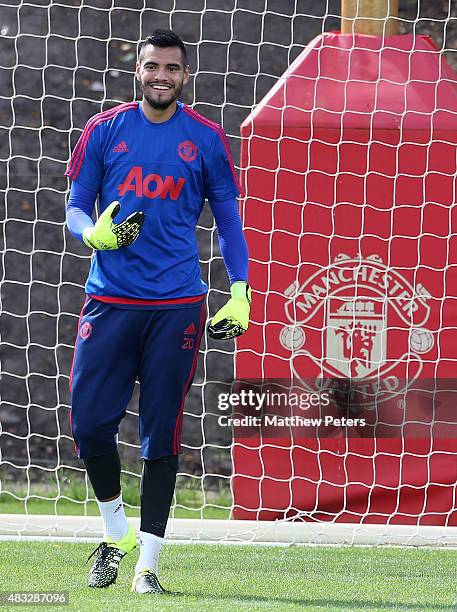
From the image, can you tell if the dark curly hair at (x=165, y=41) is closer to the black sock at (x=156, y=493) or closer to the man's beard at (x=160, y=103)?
the man's beard at (x=160, y=103)

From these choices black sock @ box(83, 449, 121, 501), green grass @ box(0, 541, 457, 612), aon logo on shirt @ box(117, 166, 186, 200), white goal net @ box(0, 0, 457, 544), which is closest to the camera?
green grass @ box(0, 541, 457, 612)

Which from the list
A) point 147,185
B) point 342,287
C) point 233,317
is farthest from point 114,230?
point 342,287

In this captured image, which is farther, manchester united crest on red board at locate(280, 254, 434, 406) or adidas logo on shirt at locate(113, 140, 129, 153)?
manchester united crest on red board at locate(280, 254, 434, 406)

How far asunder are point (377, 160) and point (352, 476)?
1.12 meters

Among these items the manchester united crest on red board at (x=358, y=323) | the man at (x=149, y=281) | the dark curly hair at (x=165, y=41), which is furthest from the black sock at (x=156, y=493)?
the manchester united crest on red board at (x=358, y=323)

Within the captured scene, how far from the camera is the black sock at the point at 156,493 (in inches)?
123

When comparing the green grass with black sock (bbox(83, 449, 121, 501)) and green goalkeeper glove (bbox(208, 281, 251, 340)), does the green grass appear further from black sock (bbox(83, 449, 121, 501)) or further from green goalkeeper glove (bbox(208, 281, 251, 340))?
green goalkeeper glove (bbox(208, 281, 251, 340))

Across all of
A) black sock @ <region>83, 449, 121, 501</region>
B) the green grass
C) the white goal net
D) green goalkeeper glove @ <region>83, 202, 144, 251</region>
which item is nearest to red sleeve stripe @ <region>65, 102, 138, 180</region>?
green goalkeeper glove @ <region>83, 202, 144, 251</region>

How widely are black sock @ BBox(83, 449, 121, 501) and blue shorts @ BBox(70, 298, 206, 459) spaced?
0.08 m

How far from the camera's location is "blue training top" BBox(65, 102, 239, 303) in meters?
3.10

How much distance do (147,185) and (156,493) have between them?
0.78m

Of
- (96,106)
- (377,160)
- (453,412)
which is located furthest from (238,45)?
(453,412)

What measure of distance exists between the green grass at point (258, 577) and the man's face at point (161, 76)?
4.01ft

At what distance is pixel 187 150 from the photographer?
3139 mm
